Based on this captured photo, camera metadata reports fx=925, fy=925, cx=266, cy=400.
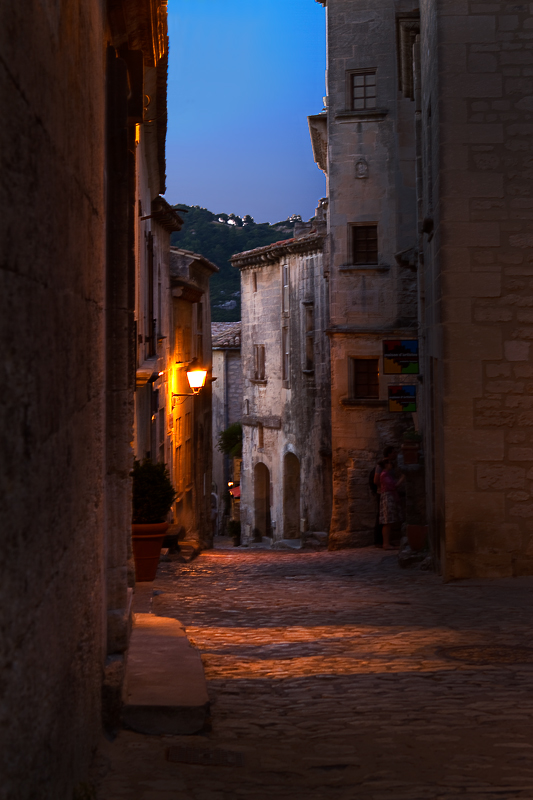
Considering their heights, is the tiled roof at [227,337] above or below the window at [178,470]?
above

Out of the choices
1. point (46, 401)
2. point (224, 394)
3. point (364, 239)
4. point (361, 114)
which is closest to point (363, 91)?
point (361, 114)

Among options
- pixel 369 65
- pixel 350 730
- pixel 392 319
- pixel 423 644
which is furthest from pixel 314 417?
pixel 350 730

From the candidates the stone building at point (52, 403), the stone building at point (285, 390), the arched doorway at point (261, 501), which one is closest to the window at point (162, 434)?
the stone building at point (285, 390)

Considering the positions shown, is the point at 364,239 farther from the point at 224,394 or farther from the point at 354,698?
the point at 224,394

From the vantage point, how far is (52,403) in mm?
2564

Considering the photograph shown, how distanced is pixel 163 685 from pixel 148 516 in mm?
4604

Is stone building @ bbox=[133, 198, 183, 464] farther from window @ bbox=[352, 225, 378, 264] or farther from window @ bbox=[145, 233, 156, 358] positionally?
window @ bbox=[352, 225, 378, 264]

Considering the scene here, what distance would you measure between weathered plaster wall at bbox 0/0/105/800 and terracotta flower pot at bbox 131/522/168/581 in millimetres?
5418

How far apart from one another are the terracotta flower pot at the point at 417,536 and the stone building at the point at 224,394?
30018 mm

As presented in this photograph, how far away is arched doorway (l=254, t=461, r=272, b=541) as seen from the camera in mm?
31141

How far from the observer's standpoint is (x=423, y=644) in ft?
22.7

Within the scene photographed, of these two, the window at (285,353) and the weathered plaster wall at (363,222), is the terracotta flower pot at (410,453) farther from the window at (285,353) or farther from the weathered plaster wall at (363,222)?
the window at (285,353)

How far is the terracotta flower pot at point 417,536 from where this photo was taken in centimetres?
1244

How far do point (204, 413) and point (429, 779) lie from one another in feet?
74.2
